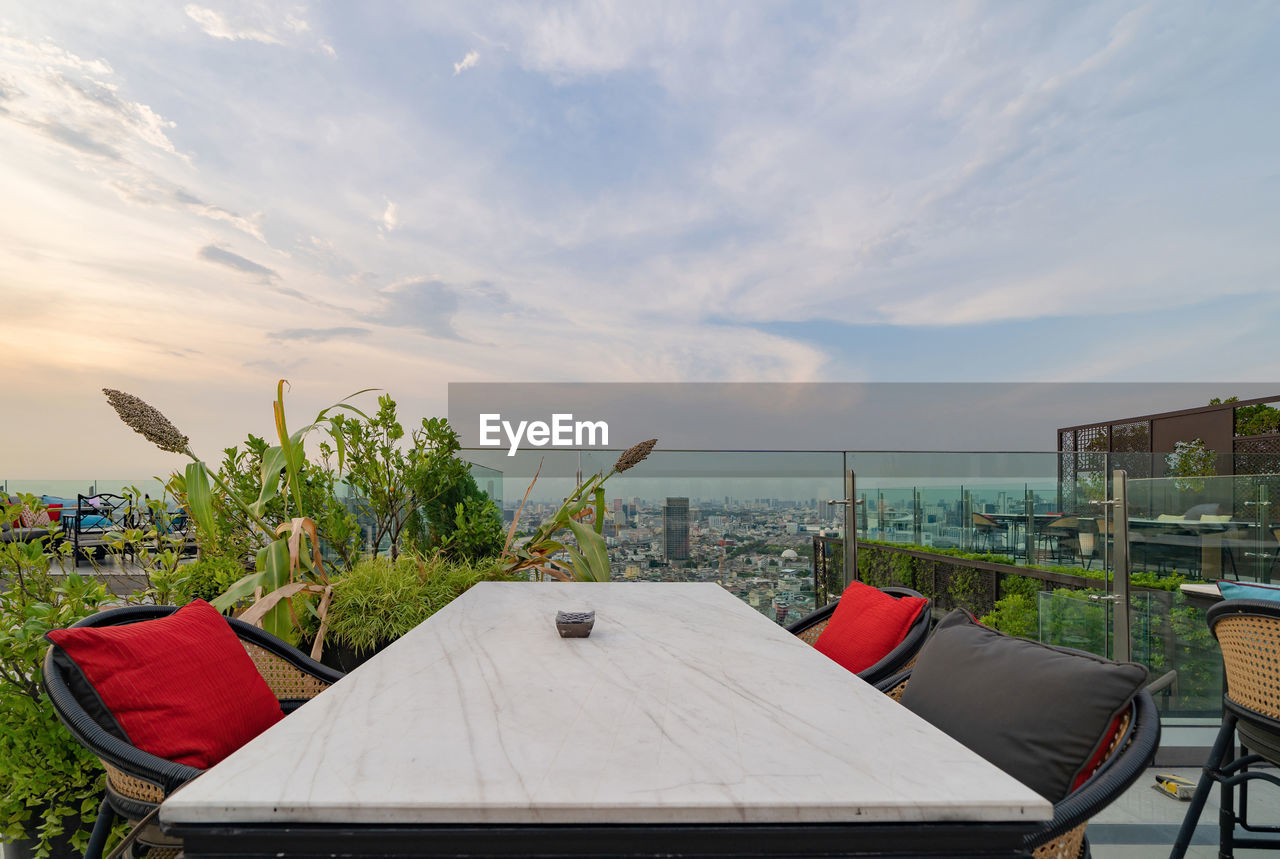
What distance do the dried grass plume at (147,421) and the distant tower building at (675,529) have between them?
284 centimetres

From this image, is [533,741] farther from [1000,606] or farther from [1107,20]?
[1107,20]

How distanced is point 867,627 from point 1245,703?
1128 millimetres

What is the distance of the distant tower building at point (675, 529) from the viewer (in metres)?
4.32

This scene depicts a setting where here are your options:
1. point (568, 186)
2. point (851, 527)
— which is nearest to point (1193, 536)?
Answer: point (851, 527)

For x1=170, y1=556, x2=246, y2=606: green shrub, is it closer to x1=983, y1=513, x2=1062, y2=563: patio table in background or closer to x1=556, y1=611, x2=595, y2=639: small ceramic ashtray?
x1=556, y1=611, x2=595, y2=639: small ceramic ashtray

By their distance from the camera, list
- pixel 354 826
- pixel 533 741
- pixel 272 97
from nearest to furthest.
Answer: pixel 354 826 → pixel 533 741 → pixel 272 97

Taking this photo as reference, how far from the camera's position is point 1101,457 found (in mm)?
3459

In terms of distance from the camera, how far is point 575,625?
1.63 m

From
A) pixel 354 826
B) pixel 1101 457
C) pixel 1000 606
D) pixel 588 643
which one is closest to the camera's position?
pixel 354 826

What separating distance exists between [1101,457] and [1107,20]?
355cm

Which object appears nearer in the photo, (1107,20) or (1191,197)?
(1107,20)

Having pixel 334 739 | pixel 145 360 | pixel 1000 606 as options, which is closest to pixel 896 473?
pixel 1000 606

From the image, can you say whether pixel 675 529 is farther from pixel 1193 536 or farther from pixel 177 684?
pixel 177 684

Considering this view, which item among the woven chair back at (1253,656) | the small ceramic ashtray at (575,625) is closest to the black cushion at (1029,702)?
the small ceramic ashtray at (575,625)
